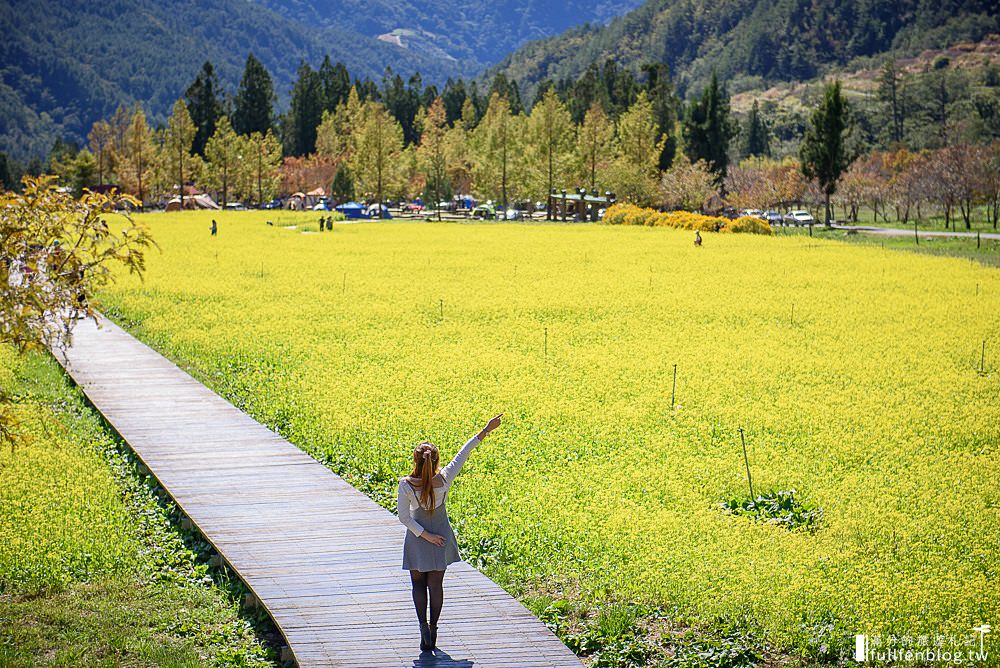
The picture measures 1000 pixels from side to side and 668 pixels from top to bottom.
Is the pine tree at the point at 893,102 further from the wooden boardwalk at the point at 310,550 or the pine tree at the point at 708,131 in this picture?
the wooden boardwalk at the point at 310,550

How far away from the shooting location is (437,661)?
884 cm

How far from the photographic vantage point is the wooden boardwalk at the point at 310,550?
360 inches

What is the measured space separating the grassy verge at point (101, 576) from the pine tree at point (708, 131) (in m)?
92.0

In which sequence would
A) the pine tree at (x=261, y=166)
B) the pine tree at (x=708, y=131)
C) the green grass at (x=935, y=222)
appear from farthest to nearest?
the pine tree at (x=261, y=166) → the pine tree at (x=708, y=131) → the green grass at (x=935, y=222)

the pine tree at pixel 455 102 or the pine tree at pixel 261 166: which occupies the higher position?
the pine tree at pixel 455 102

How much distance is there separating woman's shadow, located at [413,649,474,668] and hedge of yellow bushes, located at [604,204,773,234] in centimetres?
6456

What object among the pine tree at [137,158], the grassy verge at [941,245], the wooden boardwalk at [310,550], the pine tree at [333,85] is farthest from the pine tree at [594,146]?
the wooden boardwalk at [310,550]

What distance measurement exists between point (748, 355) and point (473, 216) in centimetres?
8945

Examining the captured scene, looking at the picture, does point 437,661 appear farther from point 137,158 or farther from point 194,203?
point 194,203

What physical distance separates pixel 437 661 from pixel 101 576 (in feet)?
14.4

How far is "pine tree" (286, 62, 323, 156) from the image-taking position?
143500mm

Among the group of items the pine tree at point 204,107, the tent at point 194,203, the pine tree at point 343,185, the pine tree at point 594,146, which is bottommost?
the tent at point 194,203

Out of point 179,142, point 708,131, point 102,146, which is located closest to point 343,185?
point 179,142

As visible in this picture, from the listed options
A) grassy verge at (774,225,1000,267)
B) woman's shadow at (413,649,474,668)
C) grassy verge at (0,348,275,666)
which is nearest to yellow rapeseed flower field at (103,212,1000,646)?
woman's shadow at (413,649,474,668)
